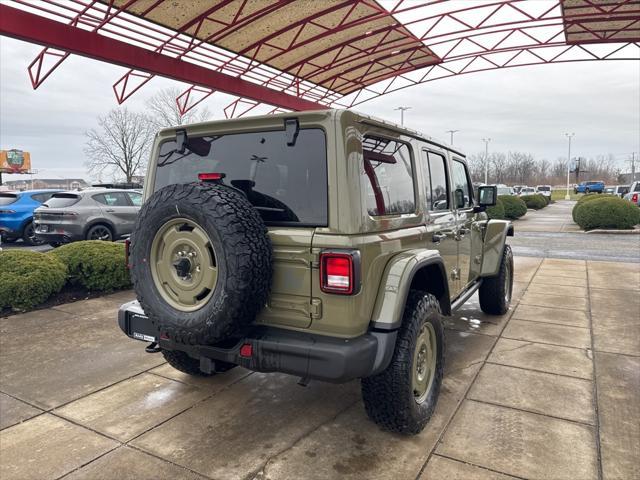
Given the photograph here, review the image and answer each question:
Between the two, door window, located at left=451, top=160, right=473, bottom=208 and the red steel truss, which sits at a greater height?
the red steel truss

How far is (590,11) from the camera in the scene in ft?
34.2

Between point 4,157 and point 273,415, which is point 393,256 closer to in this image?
point 273,415

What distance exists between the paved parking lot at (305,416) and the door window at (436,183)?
57.9 inches

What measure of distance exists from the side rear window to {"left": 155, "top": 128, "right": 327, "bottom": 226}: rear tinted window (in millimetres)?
290

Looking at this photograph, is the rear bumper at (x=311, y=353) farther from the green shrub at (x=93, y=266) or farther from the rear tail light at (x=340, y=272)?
the green shrub at (x=93, y=266)

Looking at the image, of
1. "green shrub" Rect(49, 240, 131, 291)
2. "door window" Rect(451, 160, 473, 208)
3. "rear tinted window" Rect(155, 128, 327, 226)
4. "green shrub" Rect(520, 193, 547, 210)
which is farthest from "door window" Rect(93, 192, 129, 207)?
"green shrub" Rect(520, 193, 547, 210)

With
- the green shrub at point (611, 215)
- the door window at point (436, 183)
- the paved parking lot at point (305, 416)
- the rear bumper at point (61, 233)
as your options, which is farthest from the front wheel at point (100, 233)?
the green shrub at point (611, 215)

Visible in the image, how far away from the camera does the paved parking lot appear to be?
256 cm

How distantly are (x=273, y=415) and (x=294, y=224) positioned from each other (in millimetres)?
1471

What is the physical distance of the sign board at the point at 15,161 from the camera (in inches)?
2020

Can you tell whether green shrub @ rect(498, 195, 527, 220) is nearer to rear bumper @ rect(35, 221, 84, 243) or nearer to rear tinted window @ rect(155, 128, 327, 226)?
rear bumper @ rect(35, 221, 84, 243)

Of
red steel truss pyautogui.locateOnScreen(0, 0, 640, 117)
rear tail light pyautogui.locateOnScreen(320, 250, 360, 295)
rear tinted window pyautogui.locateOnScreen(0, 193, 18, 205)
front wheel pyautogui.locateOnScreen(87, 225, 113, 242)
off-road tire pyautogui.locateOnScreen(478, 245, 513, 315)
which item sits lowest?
off-road tire pyautogui.locateOnScreen(478, 245, 513, 315)

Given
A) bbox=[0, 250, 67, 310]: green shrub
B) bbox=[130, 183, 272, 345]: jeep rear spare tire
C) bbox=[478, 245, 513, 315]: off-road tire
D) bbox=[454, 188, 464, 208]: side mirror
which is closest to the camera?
bbox=[130, 183, 272, 345]: jeep rear spare tire

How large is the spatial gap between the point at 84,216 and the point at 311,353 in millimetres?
9595
